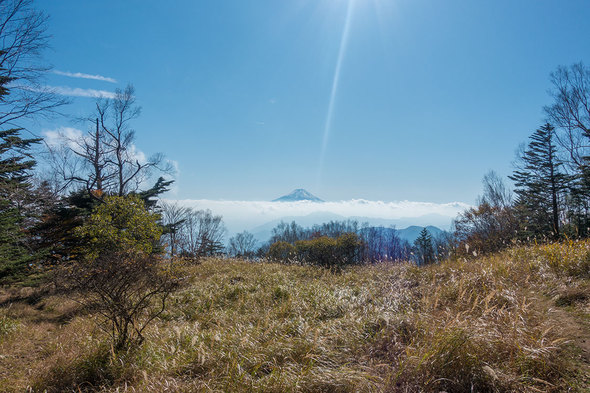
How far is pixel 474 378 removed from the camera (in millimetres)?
2383

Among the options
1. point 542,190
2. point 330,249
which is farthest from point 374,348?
point 542,190

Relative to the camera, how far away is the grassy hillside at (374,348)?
244cm

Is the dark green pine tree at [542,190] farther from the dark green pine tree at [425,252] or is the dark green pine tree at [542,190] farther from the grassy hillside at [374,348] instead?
the grassy hillside at [374,348]

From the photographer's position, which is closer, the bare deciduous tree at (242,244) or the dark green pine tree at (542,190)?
the dark green pine tree at (542,190)

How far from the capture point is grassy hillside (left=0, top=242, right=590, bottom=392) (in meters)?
2.44

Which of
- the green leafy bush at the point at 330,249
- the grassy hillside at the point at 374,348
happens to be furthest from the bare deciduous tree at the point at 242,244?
the grassy hillside at the point at 374,348

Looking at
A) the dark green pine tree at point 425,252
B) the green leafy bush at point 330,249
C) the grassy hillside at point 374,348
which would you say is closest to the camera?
the grassy hillside at point 374,348

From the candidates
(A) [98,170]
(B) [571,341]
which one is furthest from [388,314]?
(A) [98,170]

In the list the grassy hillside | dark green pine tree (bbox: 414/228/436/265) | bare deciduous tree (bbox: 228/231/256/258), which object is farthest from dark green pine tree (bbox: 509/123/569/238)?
bare deciduous tree (bbox: 228/231/256/258)

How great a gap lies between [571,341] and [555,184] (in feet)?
93.0

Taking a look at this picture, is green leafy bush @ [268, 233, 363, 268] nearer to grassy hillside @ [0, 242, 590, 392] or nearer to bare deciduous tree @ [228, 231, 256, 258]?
grassy hillside @ [0, 242, 590, 392]

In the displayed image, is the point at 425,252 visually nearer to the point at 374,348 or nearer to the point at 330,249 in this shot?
the point at 330,249

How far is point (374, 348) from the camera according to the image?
127 inches

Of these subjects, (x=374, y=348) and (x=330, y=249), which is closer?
(x=374, y=348)
